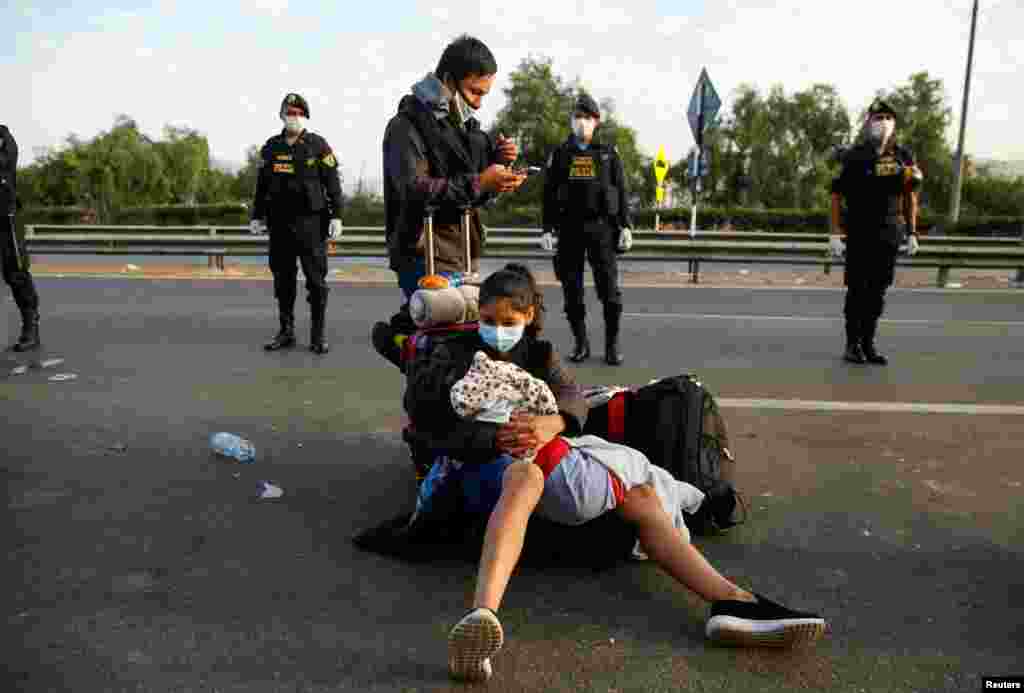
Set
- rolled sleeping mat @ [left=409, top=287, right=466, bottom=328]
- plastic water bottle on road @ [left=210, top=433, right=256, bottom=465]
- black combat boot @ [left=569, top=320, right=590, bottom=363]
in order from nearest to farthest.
Answer: rolled sleeping mat @ [left=409, top=287, right=466, bottom=328]
plastic water bottle on road @ [left=210, top=433, right=256, bottom=465]
black combat boot @ [left=569, top=320, right=590, bottom=363]

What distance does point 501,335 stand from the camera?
10.1 feet

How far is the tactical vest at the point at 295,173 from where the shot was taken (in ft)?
24.6

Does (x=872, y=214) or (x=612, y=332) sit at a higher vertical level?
(x=872, y=214)

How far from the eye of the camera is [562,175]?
23.9 ft

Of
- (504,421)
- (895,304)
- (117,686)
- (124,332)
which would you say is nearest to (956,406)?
(504,421)

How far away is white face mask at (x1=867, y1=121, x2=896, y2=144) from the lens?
7.06 metres

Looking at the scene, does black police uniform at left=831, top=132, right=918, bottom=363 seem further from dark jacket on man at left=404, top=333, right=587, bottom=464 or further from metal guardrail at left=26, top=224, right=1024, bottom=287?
metal guardrail at left=26, top=224, right=1024, bottom=287

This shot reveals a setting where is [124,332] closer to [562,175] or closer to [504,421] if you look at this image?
[562,175]

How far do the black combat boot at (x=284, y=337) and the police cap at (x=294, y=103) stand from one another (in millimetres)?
1703

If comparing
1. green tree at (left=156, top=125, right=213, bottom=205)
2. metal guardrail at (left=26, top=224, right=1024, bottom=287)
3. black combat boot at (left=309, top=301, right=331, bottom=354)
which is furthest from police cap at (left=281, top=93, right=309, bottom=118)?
green tree at (left=156, top=125, right=213, bottom=205)

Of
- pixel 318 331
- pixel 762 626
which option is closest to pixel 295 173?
pixel 318 331

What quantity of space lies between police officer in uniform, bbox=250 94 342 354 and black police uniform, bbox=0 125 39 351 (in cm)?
186

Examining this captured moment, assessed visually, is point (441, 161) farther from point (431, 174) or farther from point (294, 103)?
point (294, 103)

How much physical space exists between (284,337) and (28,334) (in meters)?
2.05
